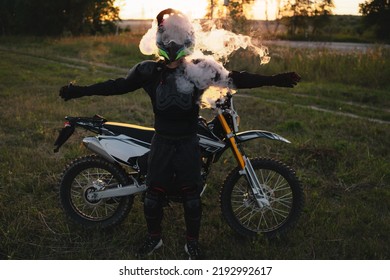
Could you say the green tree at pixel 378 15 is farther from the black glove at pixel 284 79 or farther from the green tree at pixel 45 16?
the black glove at pixel 284 79

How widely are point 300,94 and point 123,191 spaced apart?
7825 mm

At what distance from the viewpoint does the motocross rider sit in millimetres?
2928

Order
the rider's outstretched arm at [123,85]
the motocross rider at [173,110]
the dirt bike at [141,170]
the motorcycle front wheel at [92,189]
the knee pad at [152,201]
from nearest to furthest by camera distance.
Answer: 1. the motocross rider at [173,110]
2. the rider's outstretched arm at [123,85]
3. the knee pad at [152,201]
4. the dirt bike at [141,170]
5. the motorcycle front wheel at [92,189]

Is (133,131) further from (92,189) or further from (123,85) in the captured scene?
(92,189)

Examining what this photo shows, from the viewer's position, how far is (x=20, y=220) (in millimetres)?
3766

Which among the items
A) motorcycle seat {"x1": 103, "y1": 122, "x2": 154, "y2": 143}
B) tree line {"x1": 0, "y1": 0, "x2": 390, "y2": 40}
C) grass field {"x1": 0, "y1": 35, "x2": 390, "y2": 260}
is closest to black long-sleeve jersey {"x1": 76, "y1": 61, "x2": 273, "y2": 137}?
motorcycle seat {"x1": 103, "y1": 122, "x2": 154, "y2": 143}

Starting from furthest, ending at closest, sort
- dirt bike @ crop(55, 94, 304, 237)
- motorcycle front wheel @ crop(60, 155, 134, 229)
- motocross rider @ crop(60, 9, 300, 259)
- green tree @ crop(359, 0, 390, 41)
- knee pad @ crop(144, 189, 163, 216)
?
green tree @ crop(359, 0, 390, 41) → motorcycle front wheel @ crop(60, 155, 134, 229) → dirt bike @ crop(55, 94, 304, 237) → knee pad @ crop(144, 189, 163, 216) → motocross rider @ crop(60, 9, 300, 259)

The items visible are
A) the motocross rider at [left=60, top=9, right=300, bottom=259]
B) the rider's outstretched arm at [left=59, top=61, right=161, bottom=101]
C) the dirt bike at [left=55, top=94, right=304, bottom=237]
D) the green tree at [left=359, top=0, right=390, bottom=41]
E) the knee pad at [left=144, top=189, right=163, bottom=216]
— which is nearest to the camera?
the motocross rider at [left=60, top=9, right=300, bottom=259]

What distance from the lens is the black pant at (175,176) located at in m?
3.06

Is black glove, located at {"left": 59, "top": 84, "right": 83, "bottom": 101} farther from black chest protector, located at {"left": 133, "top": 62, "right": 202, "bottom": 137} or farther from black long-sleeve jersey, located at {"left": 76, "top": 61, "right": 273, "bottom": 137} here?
black chest protector, located at {"left": 133, "top": 62, "right": 202, "bottom": 137}

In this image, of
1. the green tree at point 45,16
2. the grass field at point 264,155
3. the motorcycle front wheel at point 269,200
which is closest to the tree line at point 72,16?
the green tree at point 45,16

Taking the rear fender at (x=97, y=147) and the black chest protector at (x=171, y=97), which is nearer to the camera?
the black chest protector at (x=171, y=97)

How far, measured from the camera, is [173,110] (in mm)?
2959
